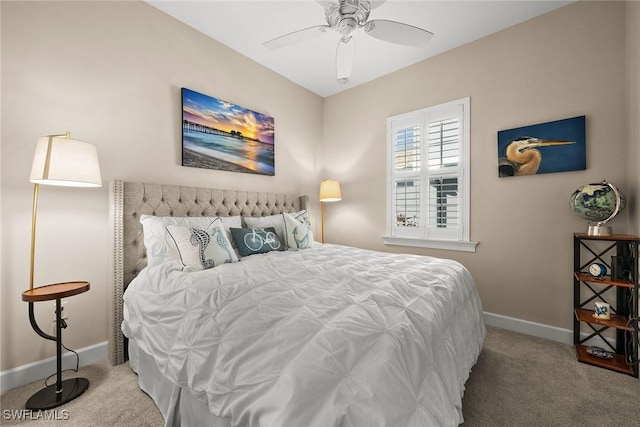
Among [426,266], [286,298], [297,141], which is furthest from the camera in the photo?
[297,141]

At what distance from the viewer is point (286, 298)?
4.24 feet

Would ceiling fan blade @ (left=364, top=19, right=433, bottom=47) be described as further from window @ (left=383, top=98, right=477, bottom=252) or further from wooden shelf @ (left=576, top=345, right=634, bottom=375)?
wooden shelf @ (left=576, top=345, right=634, bottom=375)

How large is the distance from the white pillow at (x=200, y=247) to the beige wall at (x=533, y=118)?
7.44ft

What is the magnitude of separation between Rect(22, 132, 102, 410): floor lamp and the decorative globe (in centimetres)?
355

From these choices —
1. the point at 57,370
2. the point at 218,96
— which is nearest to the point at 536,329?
the point at 57,370

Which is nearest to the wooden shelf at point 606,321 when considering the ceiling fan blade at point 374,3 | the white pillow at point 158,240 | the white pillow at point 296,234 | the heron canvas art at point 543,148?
the heron canvas art at point 543,148

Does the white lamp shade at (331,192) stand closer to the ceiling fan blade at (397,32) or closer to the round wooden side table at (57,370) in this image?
the ceiling fan blade at (397,32)

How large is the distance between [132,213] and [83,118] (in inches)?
31.2

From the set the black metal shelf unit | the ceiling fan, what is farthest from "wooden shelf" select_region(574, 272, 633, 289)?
the ceiling fan

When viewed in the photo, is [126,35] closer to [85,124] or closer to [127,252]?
[85,124]

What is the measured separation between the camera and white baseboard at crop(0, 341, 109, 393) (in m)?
1.72

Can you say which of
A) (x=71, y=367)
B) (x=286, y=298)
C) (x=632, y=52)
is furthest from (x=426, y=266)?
(x=71, y=367)

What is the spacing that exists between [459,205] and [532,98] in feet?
3.94

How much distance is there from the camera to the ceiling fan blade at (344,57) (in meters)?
2.07
